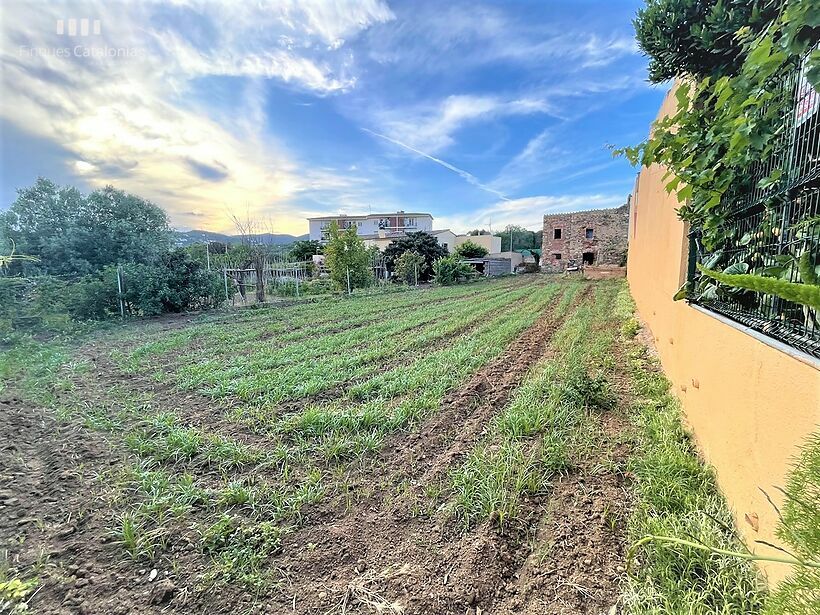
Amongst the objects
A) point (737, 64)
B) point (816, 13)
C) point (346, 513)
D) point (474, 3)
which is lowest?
point (346, 513)

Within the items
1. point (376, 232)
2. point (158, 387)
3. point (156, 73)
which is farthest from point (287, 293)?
point (376, 232)

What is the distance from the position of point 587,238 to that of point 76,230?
2737 cm

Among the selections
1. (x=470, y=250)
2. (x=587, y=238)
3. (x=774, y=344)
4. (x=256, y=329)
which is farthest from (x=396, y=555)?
(x=470, y=250)

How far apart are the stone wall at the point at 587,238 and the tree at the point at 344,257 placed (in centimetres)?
1719

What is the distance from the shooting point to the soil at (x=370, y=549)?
1460 millimetres

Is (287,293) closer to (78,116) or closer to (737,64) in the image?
(78,116)

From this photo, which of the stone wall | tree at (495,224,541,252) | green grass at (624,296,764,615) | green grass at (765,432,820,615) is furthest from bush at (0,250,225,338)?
tree at (495,224,541,252)

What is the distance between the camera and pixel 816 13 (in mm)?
983

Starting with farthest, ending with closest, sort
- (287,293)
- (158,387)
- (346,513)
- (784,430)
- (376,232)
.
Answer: (376,232)
(287,293)
(158,387)
(346,513)
(784,430)

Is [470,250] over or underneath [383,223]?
underneath

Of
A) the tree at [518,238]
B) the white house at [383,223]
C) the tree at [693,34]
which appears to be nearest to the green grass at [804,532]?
the tree at [693,34]

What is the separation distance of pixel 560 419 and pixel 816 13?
8.72 ft

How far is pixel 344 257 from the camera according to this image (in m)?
14.7

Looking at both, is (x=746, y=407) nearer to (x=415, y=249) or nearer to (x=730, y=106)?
(x=730, y=106)
